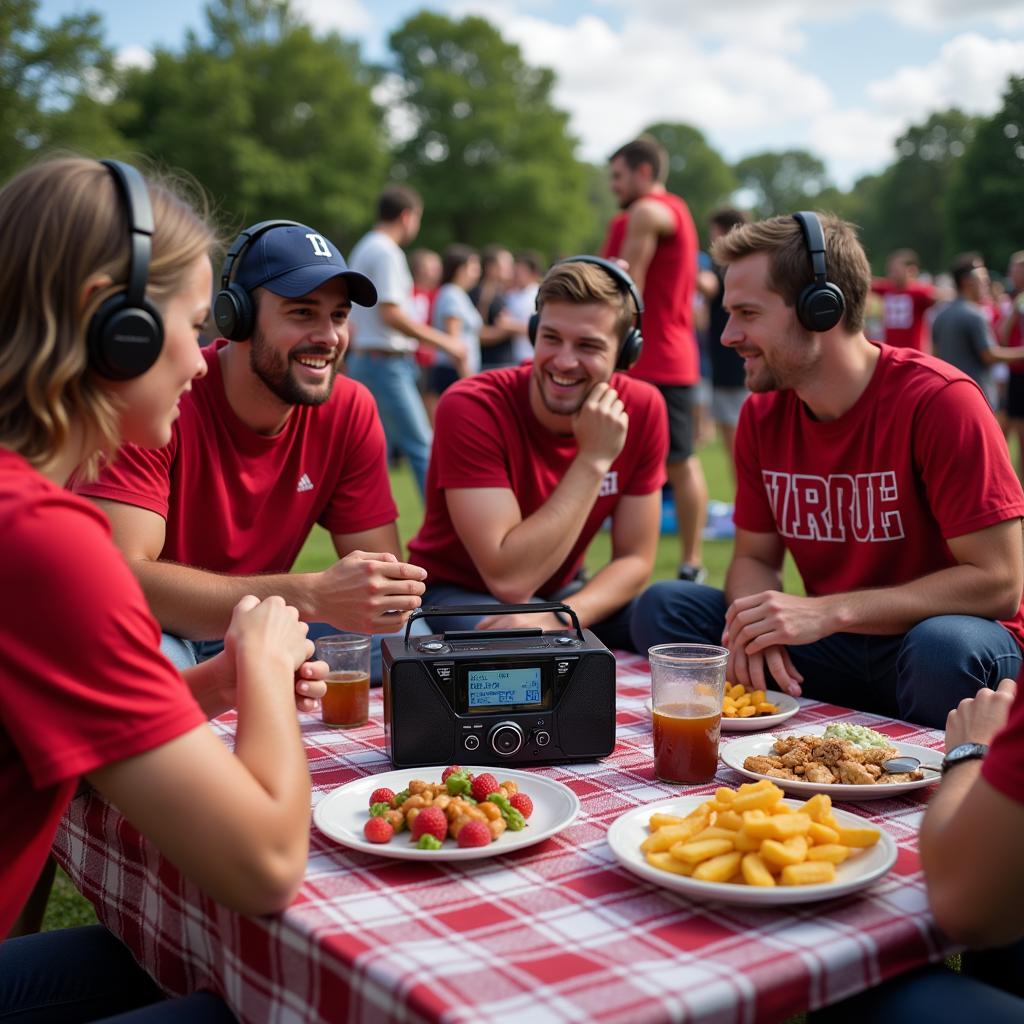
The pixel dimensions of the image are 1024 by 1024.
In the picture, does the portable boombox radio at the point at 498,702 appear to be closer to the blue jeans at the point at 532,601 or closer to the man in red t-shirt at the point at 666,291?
the blue jeans at the point at 532,601

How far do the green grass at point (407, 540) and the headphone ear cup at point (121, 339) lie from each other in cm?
204

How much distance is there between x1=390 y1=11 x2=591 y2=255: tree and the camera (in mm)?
42281

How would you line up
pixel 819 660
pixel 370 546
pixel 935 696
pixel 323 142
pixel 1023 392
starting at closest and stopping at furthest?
1. pixel 935 696
2. pixel 819 660
3. pixel 370 546
4. pixel 1023 392
5. pixel 323 142

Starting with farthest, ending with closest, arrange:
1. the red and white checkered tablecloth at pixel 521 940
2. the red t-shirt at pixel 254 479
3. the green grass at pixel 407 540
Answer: the green grass at pixel 407 540, the red t-shirt at pixel 254 479, the red and white checkered tablecloth at pixel 521 940

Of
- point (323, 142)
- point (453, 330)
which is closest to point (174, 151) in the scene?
point (323, 142)

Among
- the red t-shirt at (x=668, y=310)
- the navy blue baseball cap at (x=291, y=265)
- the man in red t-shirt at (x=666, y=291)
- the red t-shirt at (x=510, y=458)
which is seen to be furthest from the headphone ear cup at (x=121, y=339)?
the red t-shirt at (x=668, y=310)

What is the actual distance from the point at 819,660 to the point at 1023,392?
8.18 m

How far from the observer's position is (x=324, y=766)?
2.10 m

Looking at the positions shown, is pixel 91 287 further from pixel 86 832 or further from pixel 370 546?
pixel 370 546

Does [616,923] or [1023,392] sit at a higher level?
[1023,392]

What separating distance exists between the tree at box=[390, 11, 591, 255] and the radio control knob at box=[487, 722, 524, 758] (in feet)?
132

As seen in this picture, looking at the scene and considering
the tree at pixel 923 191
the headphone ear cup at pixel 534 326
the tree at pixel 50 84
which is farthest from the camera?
the tree at pixel 50 84

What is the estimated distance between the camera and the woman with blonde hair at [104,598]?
128cm

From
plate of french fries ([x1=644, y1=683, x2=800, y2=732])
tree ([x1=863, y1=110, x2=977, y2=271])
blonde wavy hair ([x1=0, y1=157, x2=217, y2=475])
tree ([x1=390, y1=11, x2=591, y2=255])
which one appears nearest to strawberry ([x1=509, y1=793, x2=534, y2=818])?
plate of french fries ([x1=644, y1=683, x2=800, y2=732])
